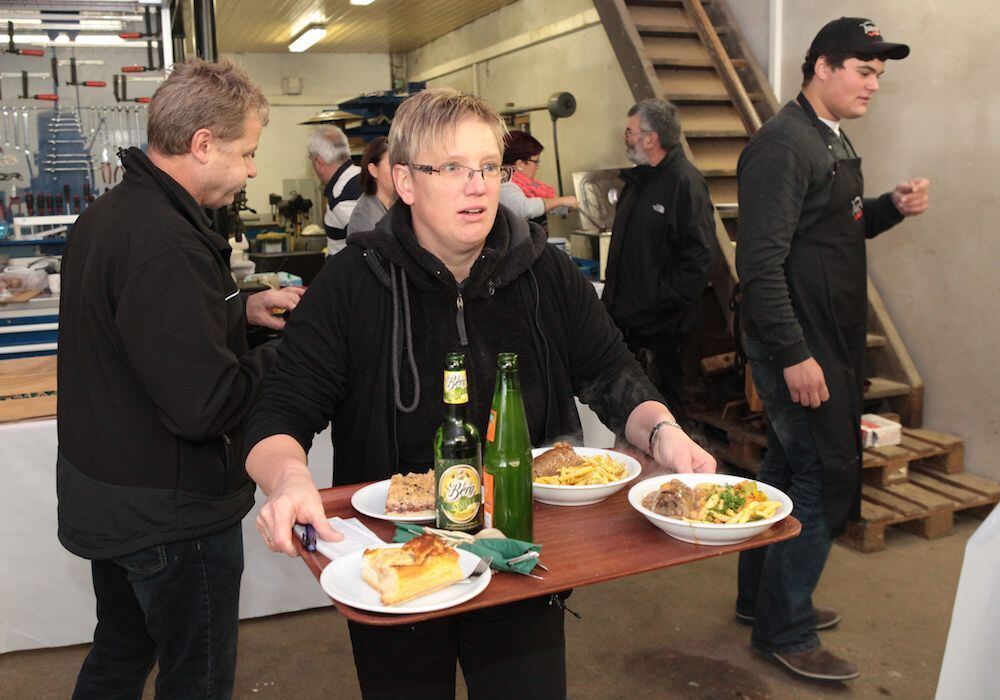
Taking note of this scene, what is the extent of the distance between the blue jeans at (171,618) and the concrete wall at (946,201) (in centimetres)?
394

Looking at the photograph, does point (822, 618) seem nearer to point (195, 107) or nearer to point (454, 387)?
point (454, 387)

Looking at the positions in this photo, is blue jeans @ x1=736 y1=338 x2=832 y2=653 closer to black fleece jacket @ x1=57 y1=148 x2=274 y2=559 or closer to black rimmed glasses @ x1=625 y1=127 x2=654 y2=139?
black fleece jacket @ x1=57 y1=148 x2=274 y2=559

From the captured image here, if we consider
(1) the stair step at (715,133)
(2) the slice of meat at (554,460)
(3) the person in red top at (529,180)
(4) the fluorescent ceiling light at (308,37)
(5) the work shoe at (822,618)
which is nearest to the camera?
(2) the slice of meat at (554,460)

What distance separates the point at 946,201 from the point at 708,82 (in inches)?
88.5

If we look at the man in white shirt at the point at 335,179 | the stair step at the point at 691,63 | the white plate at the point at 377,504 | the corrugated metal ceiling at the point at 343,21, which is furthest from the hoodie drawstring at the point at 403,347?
the corrugated metal ceiling at the point at 343,21

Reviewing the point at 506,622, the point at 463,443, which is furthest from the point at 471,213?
the point at 506,622

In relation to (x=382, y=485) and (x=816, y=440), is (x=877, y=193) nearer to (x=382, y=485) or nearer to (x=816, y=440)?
(x=816, y=440)

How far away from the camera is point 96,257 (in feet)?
6.43

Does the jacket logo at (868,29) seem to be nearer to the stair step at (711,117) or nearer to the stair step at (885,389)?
the stair step at (885,389)

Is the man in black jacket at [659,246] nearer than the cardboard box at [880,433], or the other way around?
the cardboard box at [880,433]

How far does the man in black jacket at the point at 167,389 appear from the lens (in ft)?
6.39

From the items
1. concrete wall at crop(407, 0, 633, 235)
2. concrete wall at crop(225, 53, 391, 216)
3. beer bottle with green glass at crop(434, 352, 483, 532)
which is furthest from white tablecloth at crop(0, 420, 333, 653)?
concrete wall at crop(225, 53, 391, 216)

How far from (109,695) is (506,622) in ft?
3.63

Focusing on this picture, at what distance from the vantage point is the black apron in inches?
124
